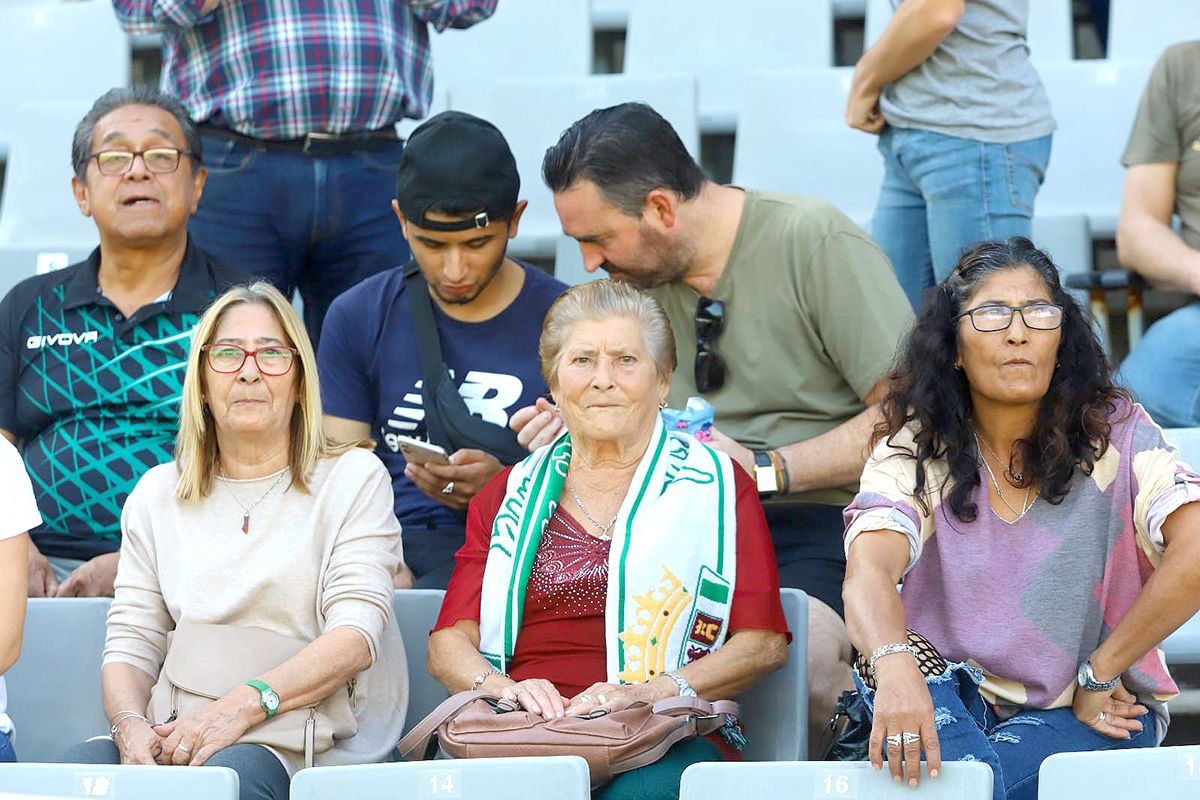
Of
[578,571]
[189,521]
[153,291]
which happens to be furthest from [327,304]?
[578,571]

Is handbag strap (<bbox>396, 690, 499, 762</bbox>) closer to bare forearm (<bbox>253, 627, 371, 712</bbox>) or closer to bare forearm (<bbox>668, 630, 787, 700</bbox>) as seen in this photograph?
bare forearm (<bbox>253, 627, 371, 712</bbox>)

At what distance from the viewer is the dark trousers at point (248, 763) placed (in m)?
2.29

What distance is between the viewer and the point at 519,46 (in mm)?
5078

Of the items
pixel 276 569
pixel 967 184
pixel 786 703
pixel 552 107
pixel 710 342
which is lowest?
pixel 786 703

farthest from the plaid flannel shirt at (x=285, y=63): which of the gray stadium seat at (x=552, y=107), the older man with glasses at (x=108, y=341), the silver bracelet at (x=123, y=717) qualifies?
the silver bracelet at (x=123, y=717)

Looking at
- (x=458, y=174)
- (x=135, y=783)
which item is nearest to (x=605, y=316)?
(x=458, y=174)

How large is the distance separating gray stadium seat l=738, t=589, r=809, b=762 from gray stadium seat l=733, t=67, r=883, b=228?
6.80 ft

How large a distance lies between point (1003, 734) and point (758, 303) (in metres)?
0.95

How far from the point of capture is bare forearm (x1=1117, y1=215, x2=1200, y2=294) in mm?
3490

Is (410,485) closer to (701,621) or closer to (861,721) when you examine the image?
(701,621)

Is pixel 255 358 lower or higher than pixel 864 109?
lower

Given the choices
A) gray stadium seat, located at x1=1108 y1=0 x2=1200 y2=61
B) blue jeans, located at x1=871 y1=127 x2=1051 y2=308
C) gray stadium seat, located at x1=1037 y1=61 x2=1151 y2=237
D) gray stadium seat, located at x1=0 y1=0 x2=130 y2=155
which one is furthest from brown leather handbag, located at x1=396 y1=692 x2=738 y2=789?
gray stadium seat, located at x1=0 y1=0 x2=130 y2=155

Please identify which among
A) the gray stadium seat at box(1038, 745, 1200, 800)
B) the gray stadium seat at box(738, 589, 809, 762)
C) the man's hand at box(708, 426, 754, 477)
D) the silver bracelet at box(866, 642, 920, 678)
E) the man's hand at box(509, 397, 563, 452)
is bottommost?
the gray stadium seat at box(738, 589, 809, 762)

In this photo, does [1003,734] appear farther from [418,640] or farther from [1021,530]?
[418,640]
